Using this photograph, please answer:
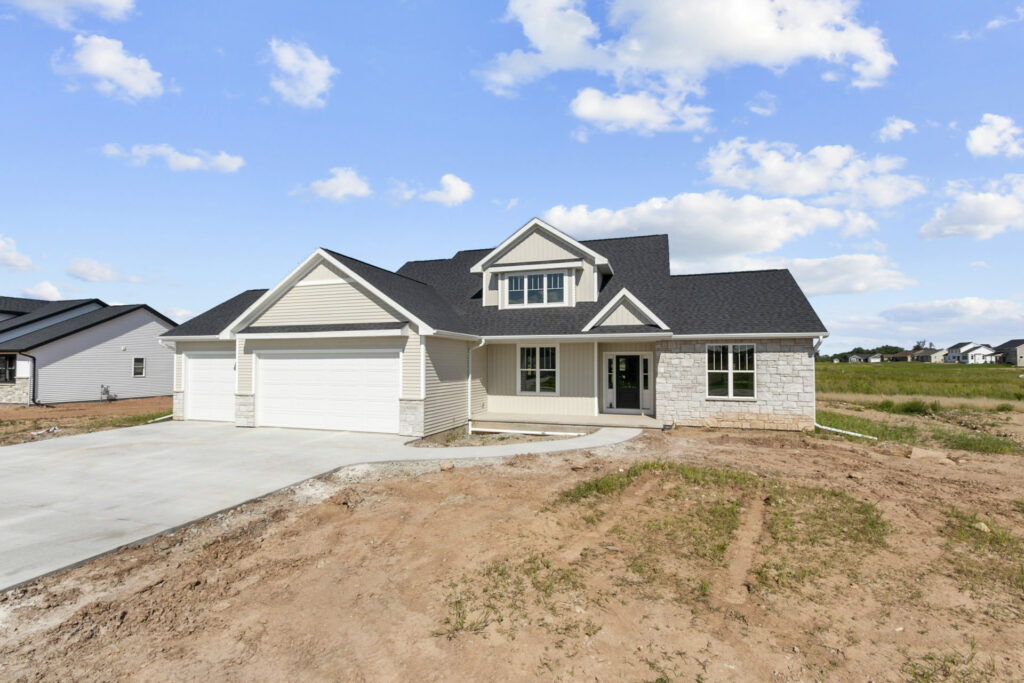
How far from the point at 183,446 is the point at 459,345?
7.89 metres

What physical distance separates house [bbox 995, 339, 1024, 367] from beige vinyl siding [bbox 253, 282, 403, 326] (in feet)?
387

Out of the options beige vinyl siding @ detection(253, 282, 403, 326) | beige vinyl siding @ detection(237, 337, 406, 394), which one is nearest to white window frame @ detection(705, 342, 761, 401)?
beige vinyl siding @ detection(237, 337, 406, 394)

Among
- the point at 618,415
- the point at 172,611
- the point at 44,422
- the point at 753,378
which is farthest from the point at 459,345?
the point at 44,422

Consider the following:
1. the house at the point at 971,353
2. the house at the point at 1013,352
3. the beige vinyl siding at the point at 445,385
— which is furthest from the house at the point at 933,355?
the beige vinyl siding at the point at 445,385

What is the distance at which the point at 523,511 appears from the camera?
7902mm

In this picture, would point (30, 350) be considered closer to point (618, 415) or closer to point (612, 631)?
point (618, 415)

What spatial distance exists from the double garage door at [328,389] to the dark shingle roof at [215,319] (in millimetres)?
3655

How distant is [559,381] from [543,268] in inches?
158

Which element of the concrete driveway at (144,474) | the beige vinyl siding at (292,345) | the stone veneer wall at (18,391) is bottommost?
the concrete driveway at (144,474)

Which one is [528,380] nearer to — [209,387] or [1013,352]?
[209,387]

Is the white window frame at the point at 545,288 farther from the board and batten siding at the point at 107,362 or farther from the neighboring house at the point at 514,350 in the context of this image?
the board and batten siding at the point at 107,362

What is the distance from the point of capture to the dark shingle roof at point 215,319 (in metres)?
18.3

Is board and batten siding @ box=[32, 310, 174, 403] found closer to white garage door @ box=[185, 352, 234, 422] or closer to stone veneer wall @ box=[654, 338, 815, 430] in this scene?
white garage door @ box=[185, 352, 234, 422]

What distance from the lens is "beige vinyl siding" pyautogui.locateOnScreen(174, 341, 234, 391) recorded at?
18.1 meters
